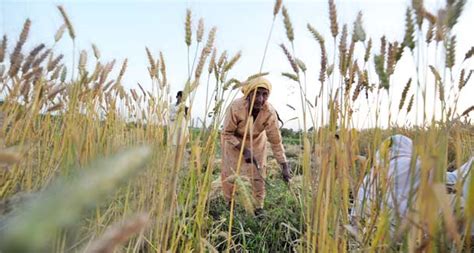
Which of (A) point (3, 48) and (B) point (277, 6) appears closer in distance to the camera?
(B) point (277, 6)

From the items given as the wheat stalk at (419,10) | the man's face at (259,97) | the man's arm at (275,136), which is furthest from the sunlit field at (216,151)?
the man's arm at (275,136)

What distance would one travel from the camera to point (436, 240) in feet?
2.23

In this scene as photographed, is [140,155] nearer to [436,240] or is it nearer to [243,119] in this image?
[436,240]

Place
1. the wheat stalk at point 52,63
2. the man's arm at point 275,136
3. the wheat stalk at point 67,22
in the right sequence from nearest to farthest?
the wheat stalk at point 67,22
the wheat stalk at point 52,63
the man's arm at point 275,136

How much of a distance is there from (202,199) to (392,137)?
51 centimetres

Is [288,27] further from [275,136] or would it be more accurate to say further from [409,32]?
[275,136]

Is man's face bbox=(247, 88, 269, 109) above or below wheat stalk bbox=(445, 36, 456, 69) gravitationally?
above

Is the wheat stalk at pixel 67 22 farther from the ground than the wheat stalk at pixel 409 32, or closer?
farther from the ground

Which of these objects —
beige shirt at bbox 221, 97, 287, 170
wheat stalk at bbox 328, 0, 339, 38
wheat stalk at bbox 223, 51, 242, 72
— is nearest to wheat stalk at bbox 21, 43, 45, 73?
wheat stalk at bbox 223, 51, 242, 72

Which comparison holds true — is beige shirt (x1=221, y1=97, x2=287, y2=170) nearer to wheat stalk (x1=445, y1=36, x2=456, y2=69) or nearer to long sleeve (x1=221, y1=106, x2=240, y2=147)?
long sleeve (x1=221, y1=106, x2=240, y2=147)

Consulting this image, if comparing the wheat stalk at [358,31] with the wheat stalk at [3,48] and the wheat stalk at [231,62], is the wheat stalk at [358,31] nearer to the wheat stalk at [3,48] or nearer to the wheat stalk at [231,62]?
the wheat stalk at [231,62]

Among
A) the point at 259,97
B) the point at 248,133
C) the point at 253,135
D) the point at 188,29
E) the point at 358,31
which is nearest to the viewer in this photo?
the point at 358,31

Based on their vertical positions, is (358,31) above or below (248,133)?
above

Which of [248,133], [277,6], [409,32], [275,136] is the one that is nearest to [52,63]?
[277,6]
